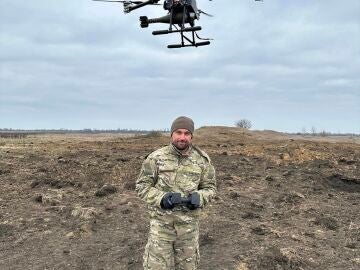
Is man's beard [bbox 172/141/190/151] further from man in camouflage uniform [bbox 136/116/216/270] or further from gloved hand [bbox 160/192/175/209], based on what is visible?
gloved hand [bbox 160/192/175/209]

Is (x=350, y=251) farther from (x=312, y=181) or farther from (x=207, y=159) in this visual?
(x=312, y=181)

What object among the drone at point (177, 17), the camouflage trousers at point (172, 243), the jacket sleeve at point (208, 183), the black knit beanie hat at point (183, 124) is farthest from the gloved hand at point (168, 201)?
the drone at point (177, 17)

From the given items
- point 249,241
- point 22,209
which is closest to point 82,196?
point 22,209

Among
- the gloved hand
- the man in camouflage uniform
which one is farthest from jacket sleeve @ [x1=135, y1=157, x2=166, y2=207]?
the gloved hand

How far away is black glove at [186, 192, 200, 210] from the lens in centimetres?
485

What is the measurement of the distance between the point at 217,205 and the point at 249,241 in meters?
2.56

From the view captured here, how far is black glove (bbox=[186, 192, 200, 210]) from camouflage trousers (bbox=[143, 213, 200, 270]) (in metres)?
0.24

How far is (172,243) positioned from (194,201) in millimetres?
598

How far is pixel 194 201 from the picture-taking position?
485 centimetres

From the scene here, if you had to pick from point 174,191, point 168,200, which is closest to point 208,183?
point 174,191

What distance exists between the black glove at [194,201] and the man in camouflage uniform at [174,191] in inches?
5.2

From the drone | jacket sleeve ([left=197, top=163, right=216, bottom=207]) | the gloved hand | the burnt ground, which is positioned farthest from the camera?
the drone

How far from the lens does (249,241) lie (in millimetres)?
8719

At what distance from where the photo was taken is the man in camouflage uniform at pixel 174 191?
5074mm
